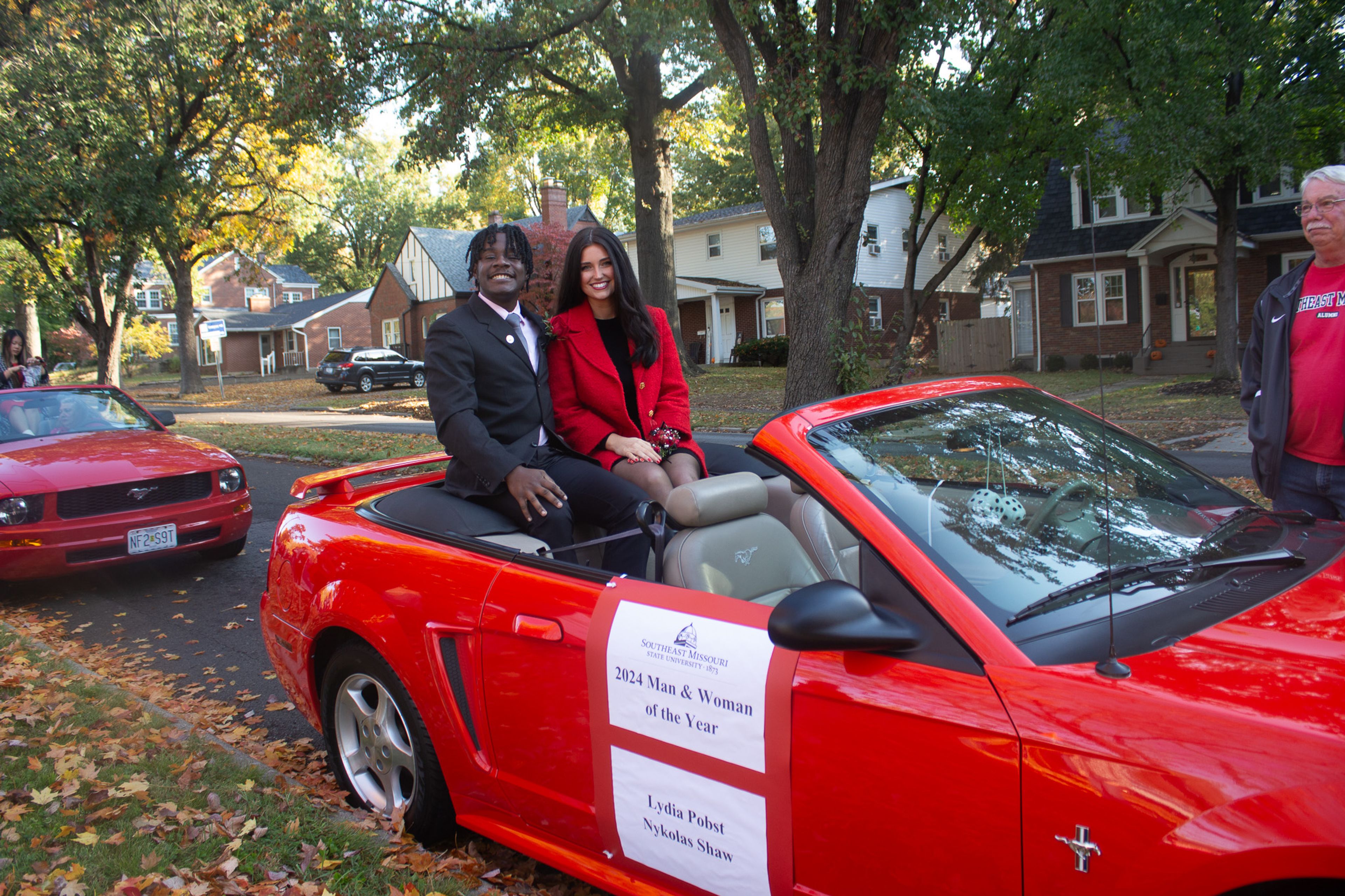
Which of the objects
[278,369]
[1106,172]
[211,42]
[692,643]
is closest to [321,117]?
[211,42]

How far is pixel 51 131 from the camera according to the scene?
64.7 feet

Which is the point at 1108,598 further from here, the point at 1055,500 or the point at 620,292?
the point at 620,292

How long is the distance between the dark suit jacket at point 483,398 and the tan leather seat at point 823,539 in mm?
1106

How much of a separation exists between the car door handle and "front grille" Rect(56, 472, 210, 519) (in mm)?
5307

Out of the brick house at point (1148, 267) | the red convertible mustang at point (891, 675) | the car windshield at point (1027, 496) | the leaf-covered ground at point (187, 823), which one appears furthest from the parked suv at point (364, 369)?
the car windshield at point (1027, 496)

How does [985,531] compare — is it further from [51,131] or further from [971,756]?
[51,131]

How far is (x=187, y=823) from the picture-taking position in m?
3.19

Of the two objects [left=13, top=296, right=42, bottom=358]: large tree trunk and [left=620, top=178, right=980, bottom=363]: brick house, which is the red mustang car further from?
[left=620, top=178, right=980, bottom=363]: brick house

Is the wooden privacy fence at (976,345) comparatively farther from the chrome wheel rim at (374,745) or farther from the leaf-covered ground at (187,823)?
the chrome wheel rim at (374,745)

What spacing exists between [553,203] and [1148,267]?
19.6 metres

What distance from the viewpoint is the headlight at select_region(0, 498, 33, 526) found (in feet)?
20.5

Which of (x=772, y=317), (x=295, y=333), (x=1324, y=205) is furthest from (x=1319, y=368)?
(x=295, y=333)

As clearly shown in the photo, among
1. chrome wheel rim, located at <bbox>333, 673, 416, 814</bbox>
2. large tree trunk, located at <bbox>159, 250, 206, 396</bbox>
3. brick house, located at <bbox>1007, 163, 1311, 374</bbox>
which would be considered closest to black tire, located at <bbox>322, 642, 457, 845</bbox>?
chrome wheel rim, located at <bbox>333, 673, 416, 814</bbox>

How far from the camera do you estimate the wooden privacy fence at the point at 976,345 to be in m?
32.2
